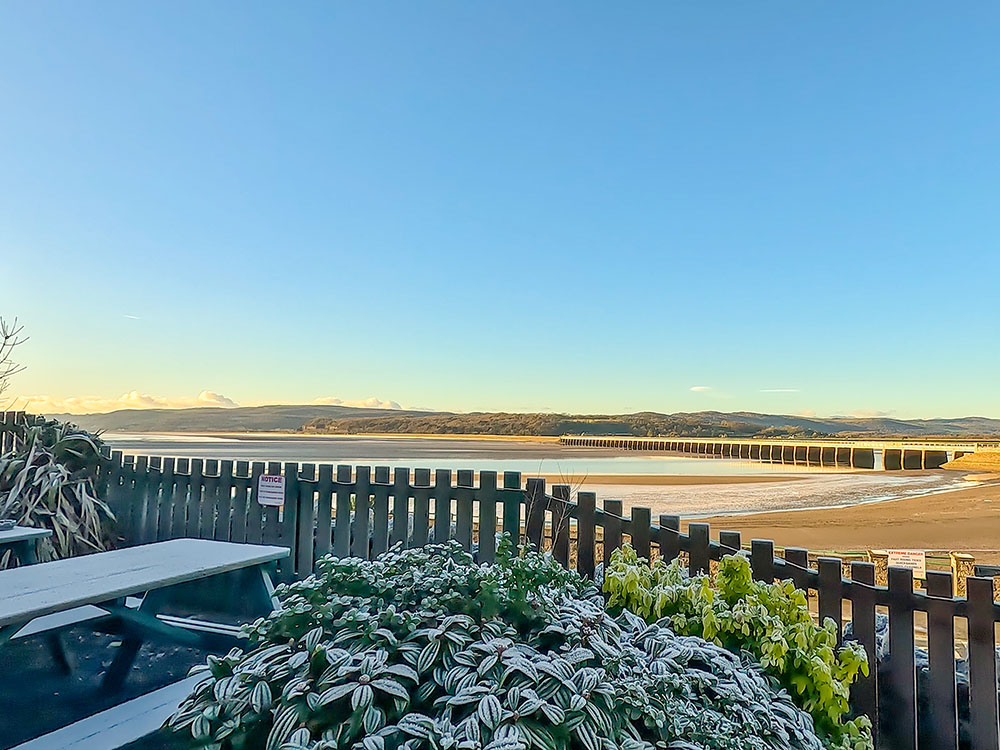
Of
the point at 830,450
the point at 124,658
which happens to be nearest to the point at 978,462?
the point at 830,450

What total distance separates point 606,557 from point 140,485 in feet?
15.4

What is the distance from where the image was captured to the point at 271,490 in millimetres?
5422

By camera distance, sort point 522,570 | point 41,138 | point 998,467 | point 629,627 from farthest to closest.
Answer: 1. point 998,467
2. point 41,138
3. point 629,627
4. point 522,570

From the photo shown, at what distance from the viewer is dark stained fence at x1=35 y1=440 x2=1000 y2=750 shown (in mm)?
2898

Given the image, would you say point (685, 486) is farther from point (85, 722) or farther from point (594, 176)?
point (85, 722)

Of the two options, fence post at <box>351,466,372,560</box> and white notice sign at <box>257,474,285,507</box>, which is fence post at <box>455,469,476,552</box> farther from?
white notice sign at <box>257,474,285,507</box>

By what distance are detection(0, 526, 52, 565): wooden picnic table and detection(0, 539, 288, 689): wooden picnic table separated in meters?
0.72

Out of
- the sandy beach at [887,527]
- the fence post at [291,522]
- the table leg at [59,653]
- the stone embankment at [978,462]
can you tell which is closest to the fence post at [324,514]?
the fence post at [291,522]

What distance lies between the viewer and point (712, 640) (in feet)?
8.40

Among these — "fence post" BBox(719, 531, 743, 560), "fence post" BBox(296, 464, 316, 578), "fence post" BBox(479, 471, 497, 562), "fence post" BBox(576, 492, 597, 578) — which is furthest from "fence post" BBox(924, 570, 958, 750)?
"fence post" BBox(296, 464, 316, 578)

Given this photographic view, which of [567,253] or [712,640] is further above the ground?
[567,253]

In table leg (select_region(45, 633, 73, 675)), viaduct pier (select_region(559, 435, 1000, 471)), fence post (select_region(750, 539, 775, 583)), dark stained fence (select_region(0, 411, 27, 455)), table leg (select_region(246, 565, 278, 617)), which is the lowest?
viaduct pier (select_region(559, 435, 1000, 471))

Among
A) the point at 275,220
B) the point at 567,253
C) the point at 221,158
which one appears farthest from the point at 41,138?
the point at 567,253

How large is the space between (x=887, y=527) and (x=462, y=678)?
13720 mm
